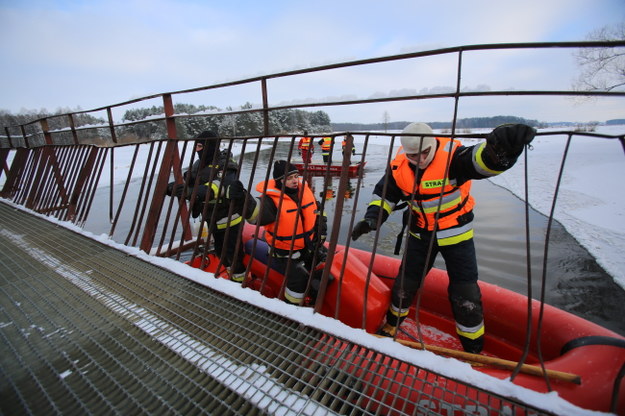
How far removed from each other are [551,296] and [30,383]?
5309mm

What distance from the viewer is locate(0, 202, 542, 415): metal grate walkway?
53.4 inches

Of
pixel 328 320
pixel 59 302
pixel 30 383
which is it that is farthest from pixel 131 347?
pixel 328 320

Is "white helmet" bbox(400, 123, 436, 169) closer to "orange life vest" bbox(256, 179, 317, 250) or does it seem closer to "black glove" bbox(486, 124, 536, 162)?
"black glove" bbox(486, 124, 536, 162)

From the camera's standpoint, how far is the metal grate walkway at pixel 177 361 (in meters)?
1.36

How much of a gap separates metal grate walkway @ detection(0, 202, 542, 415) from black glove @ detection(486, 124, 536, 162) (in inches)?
49.3

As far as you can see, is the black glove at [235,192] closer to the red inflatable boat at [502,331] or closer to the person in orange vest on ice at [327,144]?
the red inflatable boat at [502,331]

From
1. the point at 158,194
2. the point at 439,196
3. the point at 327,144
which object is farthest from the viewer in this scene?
the point at 327,144

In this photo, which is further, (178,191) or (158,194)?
(158,194)

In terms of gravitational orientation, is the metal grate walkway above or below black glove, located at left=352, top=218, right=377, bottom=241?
below

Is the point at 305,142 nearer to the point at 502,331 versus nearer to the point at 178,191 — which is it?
the point at 178,191

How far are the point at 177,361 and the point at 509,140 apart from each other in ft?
7.31

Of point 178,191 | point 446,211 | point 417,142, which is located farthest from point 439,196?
point 178,191

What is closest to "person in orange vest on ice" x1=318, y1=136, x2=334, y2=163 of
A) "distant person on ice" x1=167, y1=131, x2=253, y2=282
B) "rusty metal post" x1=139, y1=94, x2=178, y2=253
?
"distant person on ice" x1=167, y1=131, x2=253, y2=282

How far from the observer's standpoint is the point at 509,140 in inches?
60.7
